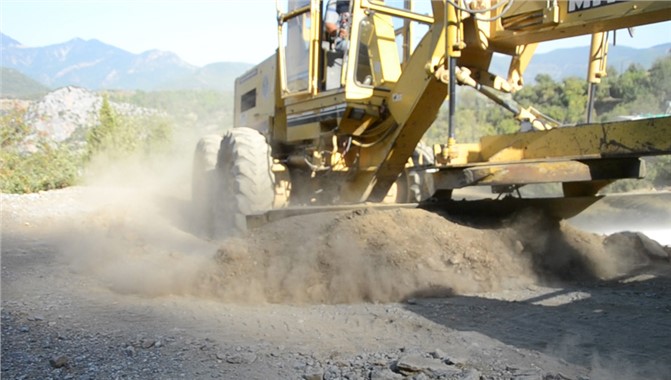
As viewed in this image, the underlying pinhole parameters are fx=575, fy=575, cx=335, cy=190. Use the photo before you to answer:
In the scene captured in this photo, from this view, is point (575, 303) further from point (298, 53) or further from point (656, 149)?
point (298, 53)

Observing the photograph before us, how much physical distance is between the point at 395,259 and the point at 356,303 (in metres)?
0.52

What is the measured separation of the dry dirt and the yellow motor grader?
0.64 metres

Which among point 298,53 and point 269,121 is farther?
point 269,121

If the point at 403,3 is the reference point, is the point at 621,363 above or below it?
below

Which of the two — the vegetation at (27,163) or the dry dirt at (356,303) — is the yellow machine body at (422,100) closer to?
the dry dirt at (356,303)

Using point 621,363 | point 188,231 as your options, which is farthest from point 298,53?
point 621,363

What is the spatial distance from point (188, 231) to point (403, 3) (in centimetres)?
478

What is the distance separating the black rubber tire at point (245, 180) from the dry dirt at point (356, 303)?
531 mm

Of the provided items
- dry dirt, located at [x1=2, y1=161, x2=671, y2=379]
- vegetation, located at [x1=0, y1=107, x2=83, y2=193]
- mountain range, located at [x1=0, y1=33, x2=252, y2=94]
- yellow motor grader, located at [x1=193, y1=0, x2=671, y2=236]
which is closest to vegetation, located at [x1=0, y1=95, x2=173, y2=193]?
vegetation, located at [x1=0, y1=107, x2=83, y2=193]

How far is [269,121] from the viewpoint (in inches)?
342

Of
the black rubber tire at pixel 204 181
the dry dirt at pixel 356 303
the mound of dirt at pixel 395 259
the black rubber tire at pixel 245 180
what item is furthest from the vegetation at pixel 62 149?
the mound of dirt at pixel 395 259

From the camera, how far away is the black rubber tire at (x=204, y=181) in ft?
29.4

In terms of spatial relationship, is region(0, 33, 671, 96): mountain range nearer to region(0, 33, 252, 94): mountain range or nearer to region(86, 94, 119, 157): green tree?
region(0, 33, 252, 94): mountain range

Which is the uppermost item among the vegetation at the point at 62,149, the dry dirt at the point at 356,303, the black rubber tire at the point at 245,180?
the vegetation at the point at 62,149
